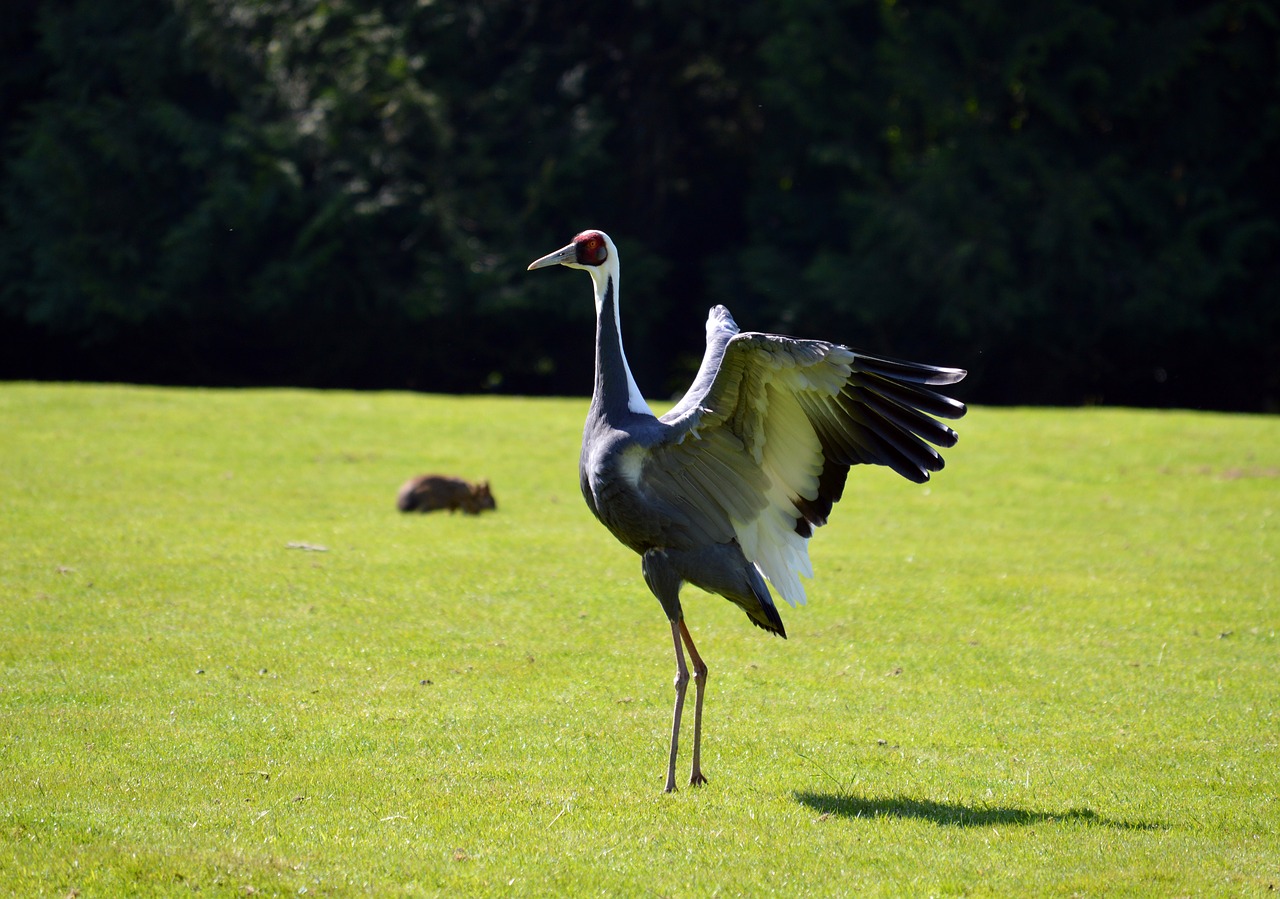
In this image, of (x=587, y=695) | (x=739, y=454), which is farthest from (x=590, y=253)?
(x=587, y=695)

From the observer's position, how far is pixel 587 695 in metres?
7.44

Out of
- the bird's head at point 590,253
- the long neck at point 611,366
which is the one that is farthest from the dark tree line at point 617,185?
the long neck at point 611,366

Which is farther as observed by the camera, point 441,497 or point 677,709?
point 441,497

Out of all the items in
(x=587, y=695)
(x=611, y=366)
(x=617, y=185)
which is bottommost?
(x=587, y=695)

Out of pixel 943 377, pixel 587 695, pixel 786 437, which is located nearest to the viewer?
pixel 943 377

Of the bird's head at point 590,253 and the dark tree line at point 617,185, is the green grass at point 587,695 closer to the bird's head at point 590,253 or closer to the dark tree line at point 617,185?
the bird's head at point 590,253

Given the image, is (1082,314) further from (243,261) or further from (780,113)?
(243,261)

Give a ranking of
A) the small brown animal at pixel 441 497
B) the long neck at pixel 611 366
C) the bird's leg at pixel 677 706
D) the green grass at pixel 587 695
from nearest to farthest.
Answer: the green grass at pixel 587 695 → the bird's leg at pixel 677 706 → the long neck at pixel 611 366 → the small brown animal at pixel 441 497

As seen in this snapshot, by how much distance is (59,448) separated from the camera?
14617 millimetres

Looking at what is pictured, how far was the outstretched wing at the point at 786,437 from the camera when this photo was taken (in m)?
5.56

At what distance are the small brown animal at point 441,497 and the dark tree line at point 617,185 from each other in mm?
11437

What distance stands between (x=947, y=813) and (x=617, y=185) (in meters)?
21.1

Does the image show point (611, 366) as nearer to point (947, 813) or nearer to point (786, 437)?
point (786, 437)

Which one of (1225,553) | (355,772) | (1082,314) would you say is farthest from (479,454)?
(1082,314)
